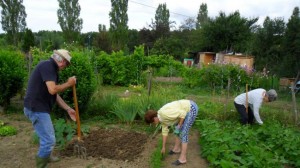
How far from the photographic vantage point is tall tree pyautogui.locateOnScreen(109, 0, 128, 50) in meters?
32.4

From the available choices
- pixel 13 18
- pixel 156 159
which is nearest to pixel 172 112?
pixel 156 159

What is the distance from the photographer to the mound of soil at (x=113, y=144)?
5.02m

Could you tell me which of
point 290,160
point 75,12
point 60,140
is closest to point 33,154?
point 60,140

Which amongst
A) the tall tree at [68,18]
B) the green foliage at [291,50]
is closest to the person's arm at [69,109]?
the green foliage at [291,50]

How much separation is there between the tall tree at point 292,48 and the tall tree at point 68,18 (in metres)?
23.4

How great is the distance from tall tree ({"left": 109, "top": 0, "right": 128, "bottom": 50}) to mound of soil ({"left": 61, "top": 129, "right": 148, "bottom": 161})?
27.0 m

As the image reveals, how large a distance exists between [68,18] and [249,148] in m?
32.9

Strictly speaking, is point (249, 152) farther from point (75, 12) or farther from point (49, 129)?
point (75, 12)

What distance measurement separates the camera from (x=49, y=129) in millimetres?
4070

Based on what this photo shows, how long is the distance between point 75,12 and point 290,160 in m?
33.4

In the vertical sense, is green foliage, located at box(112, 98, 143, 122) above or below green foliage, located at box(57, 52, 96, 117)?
below

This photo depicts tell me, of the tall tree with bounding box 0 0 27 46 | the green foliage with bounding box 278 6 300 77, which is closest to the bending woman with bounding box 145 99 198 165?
the green foliage with bounding box 278 6 300 77

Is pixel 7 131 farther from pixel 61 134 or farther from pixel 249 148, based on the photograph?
pixel 249 148

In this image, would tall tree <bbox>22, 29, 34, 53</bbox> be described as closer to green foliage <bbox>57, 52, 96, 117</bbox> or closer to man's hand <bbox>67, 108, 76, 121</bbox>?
green foliage <bbox>57, 52, 96, 117</bbox>
